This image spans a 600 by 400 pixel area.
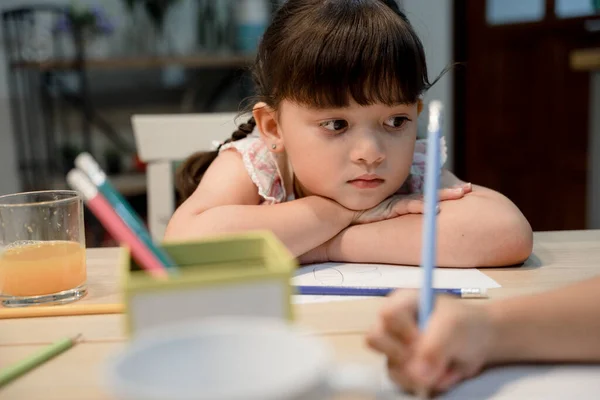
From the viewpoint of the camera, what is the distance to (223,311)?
13.3 inches

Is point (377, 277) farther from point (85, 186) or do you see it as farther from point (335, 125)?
point (85, 186)

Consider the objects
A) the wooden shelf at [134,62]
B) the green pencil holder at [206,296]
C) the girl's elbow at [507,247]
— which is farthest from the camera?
the wooden shelf at [134,62]

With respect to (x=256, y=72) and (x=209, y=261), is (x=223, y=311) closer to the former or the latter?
(x=209, y=261)

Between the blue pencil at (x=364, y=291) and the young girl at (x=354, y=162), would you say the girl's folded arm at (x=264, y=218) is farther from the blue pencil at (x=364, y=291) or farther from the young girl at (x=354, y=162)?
the blue pencil at (x=364, y=291)

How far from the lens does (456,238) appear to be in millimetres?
768

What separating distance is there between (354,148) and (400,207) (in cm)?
11

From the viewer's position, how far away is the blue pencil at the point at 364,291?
0.63 metres

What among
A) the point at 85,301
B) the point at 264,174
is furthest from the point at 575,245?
the point at 85,301

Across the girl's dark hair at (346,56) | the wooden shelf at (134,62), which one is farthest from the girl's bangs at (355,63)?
the wooden shelf at (134,62)

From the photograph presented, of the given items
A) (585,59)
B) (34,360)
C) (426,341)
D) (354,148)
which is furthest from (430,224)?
(585,59)

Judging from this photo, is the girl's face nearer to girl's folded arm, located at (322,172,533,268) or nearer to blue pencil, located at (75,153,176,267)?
girl's folded arm, located at (322,172,533,268)

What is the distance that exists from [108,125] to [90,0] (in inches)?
23.6

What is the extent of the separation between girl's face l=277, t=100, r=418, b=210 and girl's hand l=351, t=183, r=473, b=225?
0.04 feet

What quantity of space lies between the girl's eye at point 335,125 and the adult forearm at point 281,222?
0.09 m
